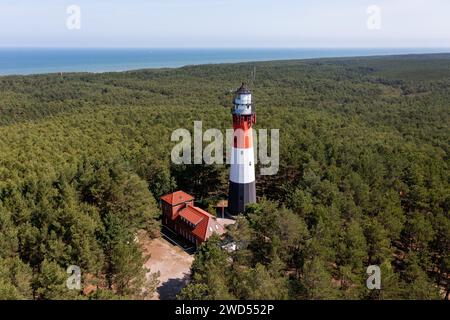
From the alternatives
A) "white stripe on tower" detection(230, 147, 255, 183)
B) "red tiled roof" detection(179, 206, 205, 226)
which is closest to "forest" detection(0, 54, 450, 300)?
"red tiled roof" detection(179, 206, 205, 226)

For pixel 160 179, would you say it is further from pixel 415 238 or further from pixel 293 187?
pixel 415 238


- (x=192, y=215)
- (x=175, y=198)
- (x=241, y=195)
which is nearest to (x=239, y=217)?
(x=241, y=195)

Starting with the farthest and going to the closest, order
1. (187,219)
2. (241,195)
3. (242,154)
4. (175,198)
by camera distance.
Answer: (175,198) < (241,195) < (187,219) < (242,154)

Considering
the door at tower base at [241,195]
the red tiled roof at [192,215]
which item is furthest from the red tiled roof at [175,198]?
the door at tower base at [241,195]

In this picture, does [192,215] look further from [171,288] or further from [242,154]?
[171,288]

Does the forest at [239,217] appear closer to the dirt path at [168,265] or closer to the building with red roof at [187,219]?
the dirt path at [168,265]
